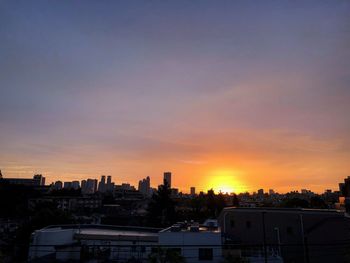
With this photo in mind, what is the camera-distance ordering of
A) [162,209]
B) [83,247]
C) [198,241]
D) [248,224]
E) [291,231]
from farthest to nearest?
[162,209], [248,224], [291,231], [83,247], [198,241]

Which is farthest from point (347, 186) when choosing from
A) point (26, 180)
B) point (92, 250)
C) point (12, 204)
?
point (26, 180)

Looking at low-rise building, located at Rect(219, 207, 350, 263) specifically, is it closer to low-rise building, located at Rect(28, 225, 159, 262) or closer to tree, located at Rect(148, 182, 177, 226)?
low-rise building, located at Rect(28, 225, 159, 262)

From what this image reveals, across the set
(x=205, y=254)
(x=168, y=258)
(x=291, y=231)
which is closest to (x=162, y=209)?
(x=291, y=231)

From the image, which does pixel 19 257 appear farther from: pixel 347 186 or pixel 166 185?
pixel 347 186

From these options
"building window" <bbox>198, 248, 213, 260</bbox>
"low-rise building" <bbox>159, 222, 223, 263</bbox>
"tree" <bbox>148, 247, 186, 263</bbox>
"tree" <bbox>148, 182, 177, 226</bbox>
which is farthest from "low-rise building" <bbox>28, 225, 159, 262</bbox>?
"tree" <bbox>148, 182, 177, 226</bbox>

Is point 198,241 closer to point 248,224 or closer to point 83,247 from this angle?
point 83,247

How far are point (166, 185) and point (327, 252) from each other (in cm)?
3669

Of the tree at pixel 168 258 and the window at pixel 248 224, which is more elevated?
the window at pixel 248 224

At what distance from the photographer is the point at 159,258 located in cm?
2645

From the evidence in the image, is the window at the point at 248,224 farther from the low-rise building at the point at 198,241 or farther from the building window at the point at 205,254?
the building window at the point at 205,254

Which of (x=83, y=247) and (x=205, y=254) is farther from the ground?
(x=83, y=247)

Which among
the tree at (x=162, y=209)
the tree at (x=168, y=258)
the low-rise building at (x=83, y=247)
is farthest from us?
the tree at (x=162, y=209)

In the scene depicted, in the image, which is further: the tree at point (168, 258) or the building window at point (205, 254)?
the building window at point (205, 254)

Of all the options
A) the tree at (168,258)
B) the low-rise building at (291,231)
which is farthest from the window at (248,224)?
the tree at (168,258)
